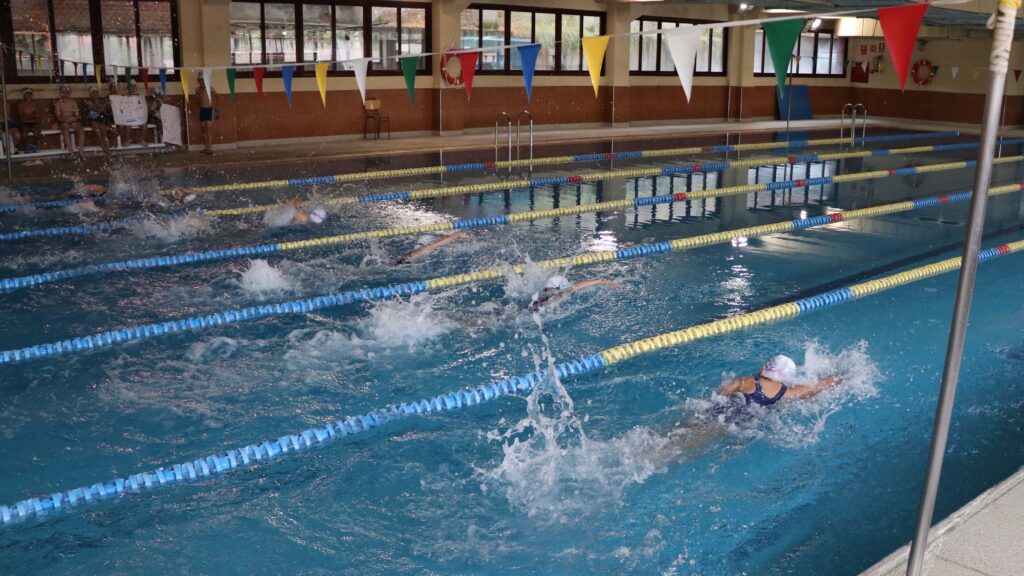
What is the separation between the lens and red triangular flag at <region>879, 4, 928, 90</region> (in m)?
4.67

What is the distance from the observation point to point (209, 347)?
5.58 meters

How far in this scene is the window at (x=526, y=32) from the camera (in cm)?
1812

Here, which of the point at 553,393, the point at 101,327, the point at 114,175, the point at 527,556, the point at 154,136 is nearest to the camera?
the point at 527,556

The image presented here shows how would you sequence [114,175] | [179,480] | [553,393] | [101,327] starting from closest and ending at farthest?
[179,480] → [553,393] → [101,327] → [114,175]

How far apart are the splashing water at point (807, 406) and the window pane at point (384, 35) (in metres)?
12.8

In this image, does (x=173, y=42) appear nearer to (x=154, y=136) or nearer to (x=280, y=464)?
(x=154, y=136)

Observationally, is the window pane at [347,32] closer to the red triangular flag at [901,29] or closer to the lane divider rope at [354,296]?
the lane divider rope at [354,296]

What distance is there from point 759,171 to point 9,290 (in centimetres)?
1023

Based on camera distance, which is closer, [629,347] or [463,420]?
[463,420]

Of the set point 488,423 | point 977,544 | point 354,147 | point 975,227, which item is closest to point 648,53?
point 354,147

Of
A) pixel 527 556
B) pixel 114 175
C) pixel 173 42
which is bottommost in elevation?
pixel 527 556

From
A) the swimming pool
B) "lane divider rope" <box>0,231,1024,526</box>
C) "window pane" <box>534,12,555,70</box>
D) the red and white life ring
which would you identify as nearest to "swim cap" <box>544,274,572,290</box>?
the swimming pool

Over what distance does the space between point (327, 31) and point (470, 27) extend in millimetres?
3173

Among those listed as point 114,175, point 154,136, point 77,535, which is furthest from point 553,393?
point 154,136
